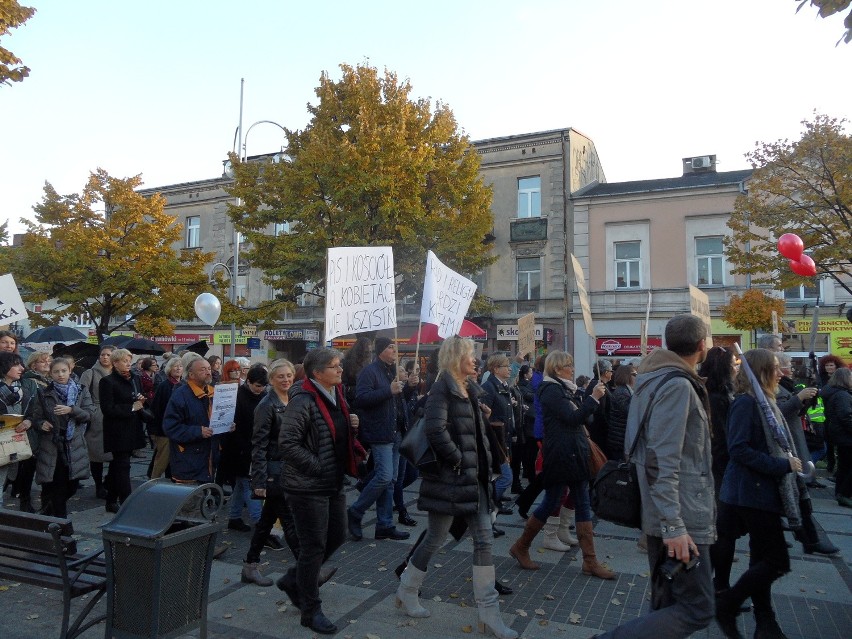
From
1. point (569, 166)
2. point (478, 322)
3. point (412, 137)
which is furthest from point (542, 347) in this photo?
point (412, 137)

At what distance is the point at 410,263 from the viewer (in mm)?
19844

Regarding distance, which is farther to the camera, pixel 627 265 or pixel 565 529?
pixel 627 265

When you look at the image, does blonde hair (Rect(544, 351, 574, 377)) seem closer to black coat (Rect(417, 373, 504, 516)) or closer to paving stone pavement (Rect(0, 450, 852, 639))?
black coat (Rect(417, 373, 504, 516))

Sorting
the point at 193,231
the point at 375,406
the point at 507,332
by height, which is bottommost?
the point at 375,406

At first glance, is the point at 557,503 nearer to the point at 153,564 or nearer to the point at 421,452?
the point at 421,452

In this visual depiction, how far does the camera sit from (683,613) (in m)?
3.05

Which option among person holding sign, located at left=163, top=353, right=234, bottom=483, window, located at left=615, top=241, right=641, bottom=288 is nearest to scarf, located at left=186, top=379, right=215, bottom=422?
person holding sign, located at left=163, top=353, right=234, bottom=483

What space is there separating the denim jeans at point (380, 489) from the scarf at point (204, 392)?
67.0 inches

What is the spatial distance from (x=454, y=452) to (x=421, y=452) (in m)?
0.23

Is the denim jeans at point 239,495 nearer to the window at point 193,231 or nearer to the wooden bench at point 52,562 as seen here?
the wooden bench at point 52,562

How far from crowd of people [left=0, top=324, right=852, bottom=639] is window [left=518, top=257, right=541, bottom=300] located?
743 inches

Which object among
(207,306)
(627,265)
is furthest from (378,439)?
(627,265)

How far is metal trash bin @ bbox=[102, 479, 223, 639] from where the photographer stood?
3.43 metres

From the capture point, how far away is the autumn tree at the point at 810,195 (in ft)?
51.7
